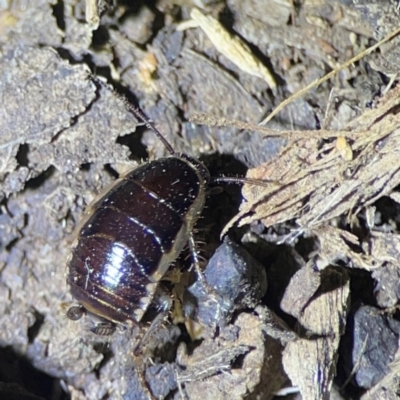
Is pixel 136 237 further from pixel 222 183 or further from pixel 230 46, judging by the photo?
pixel 230 46

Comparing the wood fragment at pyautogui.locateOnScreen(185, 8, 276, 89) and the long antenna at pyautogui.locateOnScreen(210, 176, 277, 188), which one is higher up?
the wood fragment at pyautogui.locateOnScreen(185, 8, 276, 89)

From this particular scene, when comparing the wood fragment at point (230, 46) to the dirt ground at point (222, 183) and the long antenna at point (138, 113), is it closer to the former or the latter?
the dirt ground at point (222, 183)

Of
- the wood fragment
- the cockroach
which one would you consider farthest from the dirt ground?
the cockroach

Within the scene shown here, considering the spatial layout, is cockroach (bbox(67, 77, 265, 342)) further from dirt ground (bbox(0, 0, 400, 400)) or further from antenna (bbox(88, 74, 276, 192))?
dirt ground (bbox(0, 0, 400, 400))

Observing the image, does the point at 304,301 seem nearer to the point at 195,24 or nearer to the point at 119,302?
the point at 119,302

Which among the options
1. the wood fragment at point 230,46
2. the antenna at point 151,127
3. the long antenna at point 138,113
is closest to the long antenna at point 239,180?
the antenna at point 151,127

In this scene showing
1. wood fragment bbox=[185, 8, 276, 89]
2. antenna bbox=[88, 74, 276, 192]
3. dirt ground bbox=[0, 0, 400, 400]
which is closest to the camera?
dirt ground bbox=[0, 0, 400, 400]

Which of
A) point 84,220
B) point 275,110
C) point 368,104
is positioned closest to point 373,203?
point 368,104
